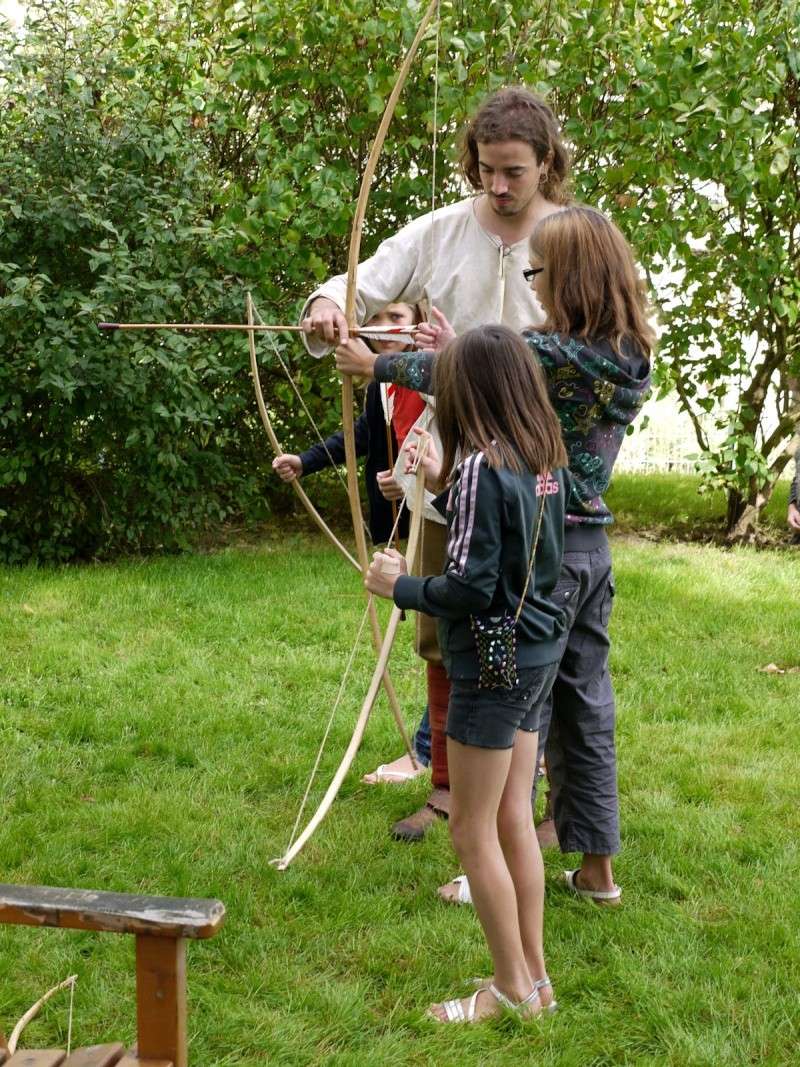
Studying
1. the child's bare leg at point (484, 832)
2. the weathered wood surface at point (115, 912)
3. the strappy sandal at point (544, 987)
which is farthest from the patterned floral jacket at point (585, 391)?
→ the weathered wood surface at point (115, 912)

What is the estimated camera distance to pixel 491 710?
2.03m

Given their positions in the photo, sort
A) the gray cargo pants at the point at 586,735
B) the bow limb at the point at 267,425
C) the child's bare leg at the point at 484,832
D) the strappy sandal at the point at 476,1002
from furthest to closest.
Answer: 1. the bow limb at the point at 267,425
2. the gray cargo pants at the point at 586,735
3. the strappy sandal at the point at 476,1002
4. the child's bare leg at the point at 484,832

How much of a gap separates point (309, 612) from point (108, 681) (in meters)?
1.13

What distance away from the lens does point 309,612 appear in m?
5.08

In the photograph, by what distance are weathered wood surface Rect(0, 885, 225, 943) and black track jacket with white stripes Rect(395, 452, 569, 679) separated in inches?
27.1

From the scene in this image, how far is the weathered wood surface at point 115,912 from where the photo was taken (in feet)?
4.69

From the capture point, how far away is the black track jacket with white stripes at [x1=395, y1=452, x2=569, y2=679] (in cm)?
194

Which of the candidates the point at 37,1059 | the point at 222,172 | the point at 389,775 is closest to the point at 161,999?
the point at 37,1059

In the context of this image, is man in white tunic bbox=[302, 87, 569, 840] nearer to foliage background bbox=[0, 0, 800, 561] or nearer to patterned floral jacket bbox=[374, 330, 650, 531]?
patterned floral jacket bbox=[374, 330, 650, 531]

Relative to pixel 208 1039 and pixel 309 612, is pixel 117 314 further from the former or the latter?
pixel 208 1039

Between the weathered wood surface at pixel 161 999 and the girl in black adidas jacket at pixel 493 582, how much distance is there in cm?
69

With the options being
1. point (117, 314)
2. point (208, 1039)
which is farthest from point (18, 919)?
point (117, 314)

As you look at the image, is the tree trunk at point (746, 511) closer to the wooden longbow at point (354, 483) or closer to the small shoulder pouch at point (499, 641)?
the wooden longbow at point (354, 483)

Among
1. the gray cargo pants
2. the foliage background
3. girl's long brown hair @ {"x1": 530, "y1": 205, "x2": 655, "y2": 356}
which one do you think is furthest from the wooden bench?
the foliage background
